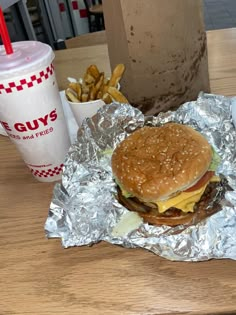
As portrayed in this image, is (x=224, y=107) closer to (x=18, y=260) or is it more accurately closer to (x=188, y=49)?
(x=188, y=49)

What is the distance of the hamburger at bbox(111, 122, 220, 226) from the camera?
74 cm

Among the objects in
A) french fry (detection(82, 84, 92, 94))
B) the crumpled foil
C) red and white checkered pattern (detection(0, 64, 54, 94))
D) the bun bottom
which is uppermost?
red and white checkered pattern (detection(0, 64, 54, 94))

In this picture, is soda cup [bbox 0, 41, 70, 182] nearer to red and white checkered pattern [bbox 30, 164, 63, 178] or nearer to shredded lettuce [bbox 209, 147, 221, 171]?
red and white checkered pattern [bbox 30, 164, 63, 178]

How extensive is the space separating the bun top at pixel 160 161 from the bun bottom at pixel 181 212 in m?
0.03

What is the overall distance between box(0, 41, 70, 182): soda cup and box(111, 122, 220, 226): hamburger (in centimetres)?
14

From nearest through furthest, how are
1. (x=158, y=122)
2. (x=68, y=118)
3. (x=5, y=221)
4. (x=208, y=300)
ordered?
(x=208, y=300) → (x=5, y=221) → (x=158, y=122) → (x=68, y=118)

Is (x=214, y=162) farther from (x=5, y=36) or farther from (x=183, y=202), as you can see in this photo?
(x=5, y=36)

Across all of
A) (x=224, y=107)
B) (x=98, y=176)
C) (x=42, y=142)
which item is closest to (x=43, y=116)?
(x=42, y=142)

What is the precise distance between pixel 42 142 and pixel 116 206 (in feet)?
0.65

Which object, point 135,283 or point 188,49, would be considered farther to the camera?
point 188,49

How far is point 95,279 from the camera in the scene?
2.25ft

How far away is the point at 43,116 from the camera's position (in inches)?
31.4

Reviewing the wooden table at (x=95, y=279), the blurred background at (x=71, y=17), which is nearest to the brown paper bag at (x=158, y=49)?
the wooden table at (x=95, y=279)

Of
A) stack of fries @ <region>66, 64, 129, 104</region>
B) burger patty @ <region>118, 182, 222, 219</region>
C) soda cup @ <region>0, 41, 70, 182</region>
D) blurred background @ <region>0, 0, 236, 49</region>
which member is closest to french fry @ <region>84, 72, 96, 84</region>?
stack of fries @ <region>66, 64, 129, 104</region>
